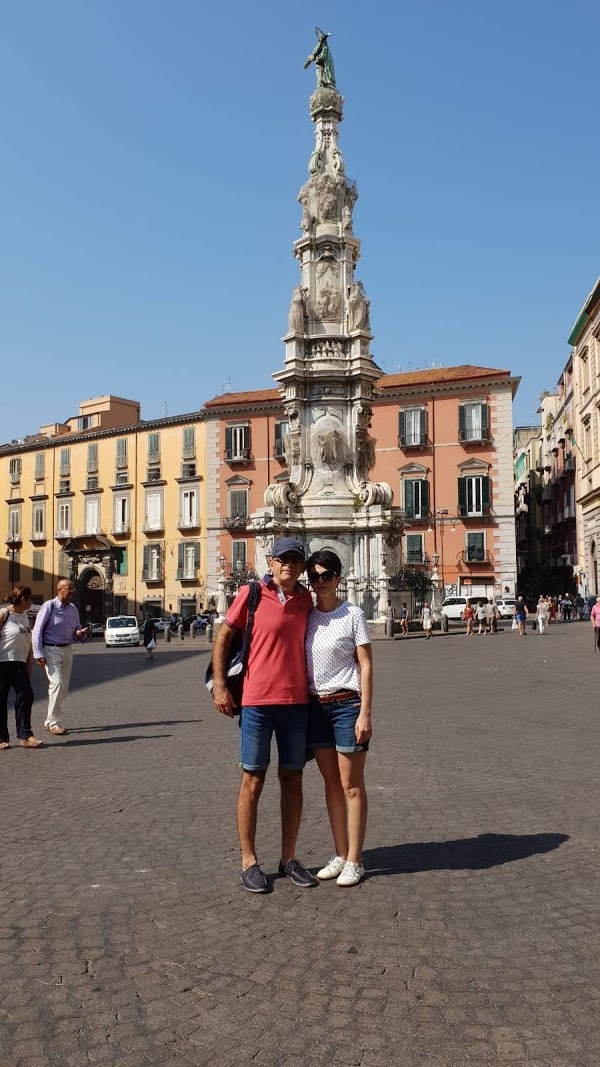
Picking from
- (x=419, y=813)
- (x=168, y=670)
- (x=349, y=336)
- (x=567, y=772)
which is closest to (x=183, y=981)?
(x=419, y=813)

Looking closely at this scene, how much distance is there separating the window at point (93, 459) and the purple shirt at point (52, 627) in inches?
2078

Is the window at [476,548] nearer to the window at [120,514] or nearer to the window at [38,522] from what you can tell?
the window at [120,514]

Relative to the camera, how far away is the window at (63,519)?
204ft

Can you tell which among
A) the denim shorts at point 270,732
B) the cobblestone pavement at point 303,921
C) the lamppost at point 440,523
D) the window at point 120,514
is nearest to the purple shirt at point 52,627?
the cobblestone pavement at point 303,921

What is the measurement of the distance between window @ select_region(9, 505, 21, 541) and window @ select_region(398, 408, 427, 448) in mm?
30062

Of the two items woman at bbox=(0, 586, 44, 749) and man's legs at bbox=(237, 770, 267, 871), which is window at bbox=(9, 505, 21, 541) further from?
man's legs at bbox=(237, 770, 267, 871)

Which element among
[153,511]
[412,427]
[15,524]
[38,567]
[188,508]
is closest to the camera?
[412,427]

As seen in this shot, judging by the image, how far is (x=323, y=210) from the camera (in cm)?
3419

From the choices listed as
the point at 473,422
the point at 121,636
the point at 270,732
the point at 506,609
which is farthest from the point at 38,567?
the point at 270,732

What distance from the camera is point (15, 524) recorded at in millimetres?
65750

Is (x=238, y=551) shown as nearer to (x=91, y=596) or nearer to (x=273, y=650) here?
(x=91, y=596)

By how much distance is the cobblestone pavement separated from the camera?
3080 mm

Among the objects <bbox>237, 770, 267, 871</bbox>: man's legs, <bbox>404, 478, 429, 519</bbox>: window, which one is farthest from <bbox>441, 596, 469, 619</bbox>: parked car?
<bbox>237, 770, 267, 871</bbox>: man's legs

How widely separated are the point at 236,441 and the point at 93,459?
1172 cm
